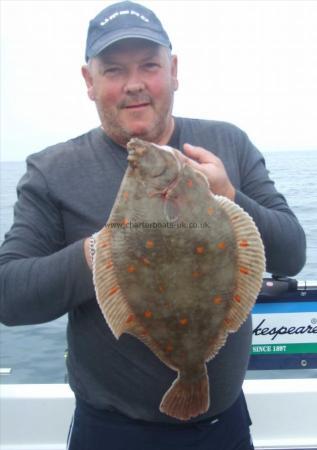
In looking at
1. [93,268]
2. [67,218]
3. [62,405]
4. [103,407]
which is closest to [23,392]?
[62,405]

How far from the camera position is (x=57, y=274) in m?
1.71

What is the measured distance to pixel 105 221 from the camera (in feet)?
6.41

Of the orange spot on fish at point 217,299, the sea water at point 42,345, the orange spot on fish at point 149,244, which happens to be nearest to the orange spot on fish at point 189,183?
the orange spot on fish at point 149,244

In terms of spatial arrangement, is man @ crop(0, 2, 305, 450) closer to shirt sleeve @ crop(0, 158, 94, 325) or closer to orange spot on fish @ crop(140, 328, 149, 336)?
shirt sleeve @ crop(0, 158, 94, 325)

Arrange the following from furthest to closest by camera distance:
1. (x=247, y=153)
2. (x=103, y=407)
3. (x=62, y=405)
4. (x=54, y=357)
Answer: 1. (x=54, y=357)
2. (x=62, y=405)
3. (x=247, y=153)
4. (x=103, y=407)

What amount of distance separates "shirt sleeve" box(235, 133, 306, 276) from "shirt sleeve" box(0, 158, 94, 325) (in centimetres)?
60

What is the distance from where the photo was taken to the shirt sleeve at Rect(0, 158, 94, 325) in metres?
1.71

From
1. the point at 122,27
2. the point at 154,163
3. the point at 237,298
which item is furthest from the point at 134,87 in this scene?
the point at 237,298

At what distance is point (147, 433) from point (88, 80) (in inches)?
55.6

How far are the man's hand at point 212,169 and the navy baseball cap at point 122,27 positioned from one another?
1.68 ft

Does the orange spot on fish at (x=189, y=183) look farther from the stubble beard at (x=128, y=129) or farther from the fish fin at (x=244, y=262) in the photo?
the stubble beard at (x=128, y=129)

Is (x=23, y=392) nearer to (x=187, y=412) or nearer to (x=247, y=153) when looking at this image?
(x=187, y=412)

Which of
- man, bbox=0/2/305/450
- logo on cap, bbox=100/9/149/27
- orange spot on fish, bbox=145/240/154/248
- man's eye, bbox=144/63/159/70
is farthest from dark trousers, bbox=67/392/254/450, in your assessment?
logo on cap, bbox=100/9/149/27

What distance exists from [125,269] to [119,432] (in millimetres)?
751
